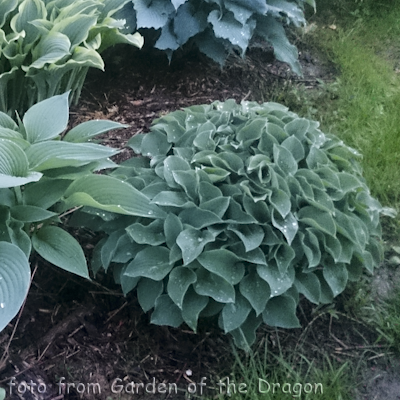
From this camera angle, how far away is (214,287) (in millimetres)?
1819

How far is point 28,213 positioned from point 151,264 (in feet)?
1.65

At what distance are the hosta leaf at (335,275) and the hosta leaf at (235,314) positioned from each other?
1.21 feet

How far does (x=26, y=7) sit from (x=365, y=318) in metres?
2.34

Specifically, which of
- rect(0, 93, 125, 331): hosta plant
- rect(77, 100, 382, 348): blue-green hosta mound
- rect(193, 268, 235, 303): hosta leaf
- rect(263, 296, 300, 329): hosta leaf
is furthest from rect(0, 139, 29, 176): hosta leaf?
rect(263, 296, 300, 329): hosta leaf

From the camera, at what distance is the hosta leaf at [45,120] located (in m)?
1.91

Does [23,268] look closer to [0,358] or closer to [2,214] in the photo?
[2,214]

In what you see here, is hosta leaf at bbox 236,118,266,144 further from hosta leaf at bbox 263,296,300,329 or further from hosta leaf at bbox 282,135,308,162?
hosta leaf at bbox 263,296,300,329

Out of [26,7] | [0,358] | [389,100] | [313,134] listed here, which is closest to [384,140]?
[389,100]

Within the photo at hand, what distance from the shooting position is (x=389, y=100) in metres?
3.56

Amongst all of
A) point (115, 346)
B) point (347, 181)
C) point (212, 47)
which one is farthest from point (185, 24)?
point (115, 346)

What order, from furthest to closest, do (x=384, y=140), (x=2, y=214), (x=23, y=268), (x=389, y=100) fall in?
(x=389, y=100), (x=384, y=140), (x=2, y=214), (x=23, y=268)

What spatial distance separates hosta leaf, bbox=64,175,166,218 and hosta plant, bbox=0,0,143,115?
837 millimetres

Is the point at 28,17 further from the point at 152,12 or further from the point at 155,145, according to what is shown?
the point at 155,145

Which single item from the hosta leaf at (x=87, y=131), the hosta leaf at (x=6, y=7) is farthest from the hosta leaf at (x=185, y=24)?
the hosta leaf at (x=87, y=131)
